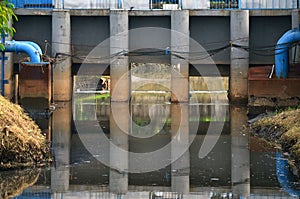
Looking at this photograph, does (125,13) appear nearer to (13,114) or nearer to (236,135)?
(236,135)

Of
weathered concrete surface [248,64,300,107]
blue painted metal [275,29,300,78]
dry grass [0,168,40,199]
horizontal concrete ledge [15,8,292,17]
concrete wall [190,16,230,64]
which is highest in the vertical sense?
horizontal concrete ledge [15,8,292,17]

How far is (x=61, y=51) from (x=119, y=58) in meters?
2.19

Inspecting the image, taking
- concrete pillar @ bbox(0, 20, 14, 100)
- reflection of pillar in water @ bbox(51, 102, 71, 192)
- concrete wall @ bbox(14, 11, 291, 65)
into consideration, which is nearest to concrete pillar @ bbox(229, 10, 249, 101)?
concrete wall @ bbox(14, 11, 291, 65)

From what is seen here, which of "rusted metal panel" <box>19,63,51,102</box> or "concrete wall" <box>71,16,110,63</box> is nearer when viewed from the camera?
"rusted metal panel" <box>19,63,51,102</box>

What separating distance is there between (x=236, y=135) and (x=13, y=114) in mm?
5734

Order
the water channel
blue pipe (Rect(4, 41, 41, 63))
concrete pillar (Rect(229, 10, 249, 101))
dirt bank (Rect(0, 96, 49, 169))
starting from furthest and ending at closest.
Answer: concrete pillar (Rect(229, 10, 249, 101)) → blue pipe (Rect(4, 41, 41, 63)) → dirt bank (Rect(0, 96, 49, 169)) → the water channel

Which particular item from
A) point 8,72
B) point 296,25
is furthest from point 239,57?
point 8,72

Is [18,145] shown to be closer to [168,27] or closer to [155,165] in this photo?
[155,165]

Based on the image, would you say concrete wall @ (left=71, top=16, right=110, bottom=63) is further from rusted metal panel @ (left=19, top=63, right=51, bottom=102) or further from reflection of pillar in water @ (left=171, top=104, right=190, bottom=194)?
reflection of pillar in water @ (left=171, top=104, right=190, bottom=194)

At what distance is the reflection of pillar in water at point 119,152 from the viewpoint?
376 inches

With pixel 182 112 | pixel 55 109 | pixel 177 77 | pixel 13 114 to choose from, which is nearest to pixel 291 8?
pixel 177 77

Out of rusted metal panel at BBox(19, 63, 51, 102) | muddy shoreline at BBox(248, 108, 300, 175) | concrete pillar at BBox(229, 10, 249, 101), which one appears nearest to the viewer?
muddy shoreline at BBox(248, 108, 300, 175)

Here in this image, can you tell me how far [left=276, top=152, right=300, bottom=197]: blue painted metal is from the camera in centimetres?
884

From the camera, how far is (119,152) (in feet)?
42.0
